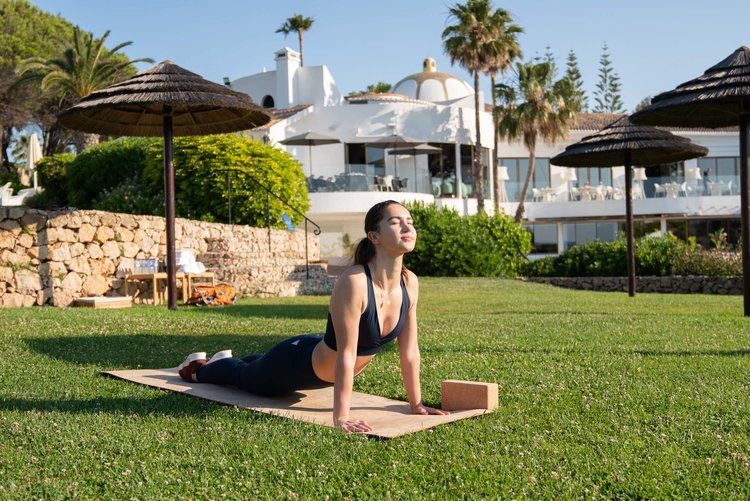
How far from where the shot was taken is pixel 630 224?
667 inches

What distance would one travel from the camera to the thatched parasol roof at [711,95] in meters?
10.8

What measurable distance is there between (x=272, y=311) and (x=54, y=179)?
19.5m

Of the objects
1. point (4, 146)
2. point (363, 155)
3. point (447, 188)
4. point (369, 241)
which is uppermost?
point (4, 146)

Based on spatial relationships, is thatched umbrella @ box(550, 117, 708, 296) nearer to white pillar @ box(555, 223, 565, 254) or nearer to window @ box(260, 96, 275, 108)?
white pillar @ box(555, 223, 565, 254)

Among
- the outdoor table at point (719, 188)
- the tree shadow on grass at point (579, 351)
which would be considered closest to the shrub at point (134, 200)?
the tree shadow on grass at point (579, 351)

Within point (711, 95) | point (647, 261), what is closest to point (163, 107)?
point (711, 95)

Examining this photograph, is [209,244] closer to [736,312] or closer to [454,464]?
[736,312]

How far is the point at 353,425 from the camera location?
174 inches

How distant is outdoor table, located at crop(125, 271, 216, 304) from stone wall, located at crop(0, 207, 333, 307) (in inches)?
8.9

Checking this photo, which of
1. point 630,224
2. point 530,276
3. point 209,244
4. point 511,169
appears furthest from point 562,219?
point 209,244

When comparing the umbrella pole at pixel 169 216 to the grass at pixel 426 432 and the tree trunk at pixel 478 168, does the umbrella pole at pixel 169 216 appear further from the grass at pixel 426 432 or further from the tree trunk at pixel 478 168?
the tree trunk at pixel 478 168

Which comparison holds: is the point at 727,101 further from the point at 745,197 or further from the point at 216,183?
the point at 216,183

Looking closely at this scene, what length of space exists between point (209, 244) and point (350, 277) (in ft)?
44.1

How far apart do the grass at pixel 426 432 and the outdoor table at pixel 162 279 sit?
506 centimetres
